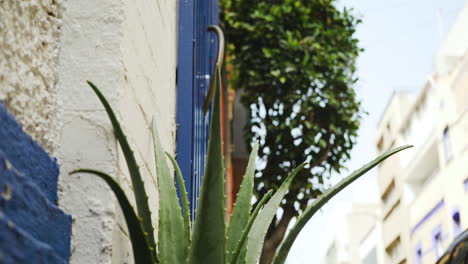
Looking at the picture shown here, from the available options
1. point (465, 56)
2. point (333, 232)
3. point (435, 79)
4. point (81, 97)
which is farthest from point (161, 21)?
point (333, 232)

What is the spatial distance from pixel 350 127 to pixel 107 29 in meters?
6.52

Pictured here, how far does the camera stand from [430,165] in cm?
2641

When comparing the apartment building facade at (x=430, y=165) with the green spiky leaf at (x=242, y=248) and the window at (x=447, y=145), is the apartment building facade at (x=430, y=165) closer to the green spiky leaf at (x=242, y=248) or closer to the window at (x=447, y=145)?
the window at (x=447, y=145)

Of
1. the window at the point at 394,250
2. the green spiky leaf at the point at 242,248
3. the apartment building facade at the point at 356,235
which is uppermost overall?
the apartment building facade at the point at 356,235

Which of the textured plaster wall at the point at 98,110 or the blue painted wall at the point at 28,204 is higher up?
the textured plaster wall at the point at 98,110

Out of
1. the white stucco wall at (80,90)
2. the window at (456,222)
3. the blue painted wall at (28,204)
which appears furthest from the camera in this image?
the window at (456,222)

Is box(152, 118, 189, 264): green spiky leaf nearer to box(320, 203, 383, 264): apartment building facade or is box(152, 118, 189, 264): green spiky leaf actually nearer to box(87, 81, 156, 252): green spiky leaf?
box(87, 81, 156, 252): green spiky leaf

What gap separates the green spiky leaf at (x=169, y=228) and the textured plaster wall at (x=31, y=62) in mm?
277

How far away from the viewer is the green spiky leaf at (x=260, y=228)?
1.63 meters

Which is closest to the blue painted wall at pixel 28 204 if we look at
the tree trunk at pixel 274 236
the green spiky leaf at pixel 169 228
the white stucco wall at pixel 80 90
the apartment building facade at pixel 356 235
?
the white stucco wall at pixel 80 90

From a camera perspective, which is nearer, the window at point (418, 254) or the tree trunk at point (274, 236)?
the tree trunk at point (274, 236)

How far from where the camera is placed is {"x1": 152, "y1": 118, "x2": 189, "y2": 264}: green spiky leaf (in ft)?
4.89

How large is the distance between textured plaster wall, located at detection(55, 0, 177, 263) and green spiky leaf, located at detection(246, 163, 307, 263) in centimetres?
31

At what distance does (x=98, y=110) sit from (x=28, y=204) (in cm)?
46
